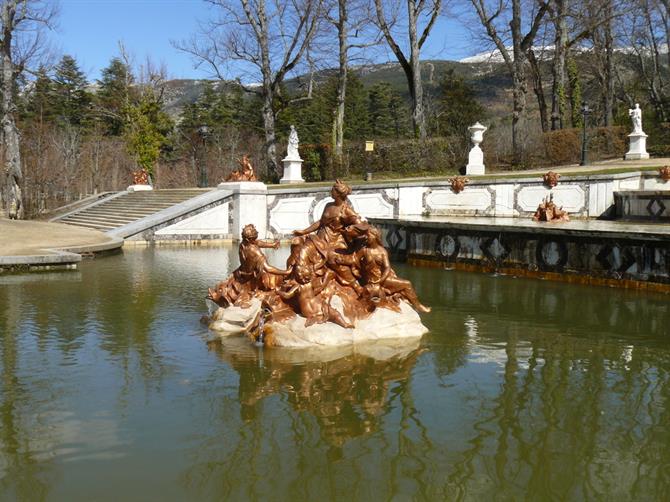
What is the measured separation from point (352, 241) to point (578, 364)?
2.99 metres

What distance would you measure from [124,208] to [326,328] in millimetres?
20036

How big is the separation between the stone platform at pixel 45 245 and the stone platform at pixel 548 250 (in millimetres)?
7433

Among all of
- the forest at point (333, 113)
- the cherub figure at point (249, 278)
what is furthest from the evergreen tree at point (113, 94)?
the cherub figure at point (249, 278)

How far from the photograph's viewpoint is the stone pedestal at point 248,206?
22.4 m

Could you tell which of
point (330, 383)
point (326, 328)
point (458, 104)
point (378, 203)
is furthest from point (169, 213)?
point (458, 104)

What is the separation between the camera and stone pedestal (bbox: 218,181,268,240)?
2243 cm

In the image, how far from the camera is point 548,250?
1305cm

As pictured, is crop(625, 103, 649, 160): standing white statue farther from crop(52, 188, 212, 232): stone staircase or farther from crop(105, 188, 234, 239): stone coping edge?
crop(52, 188, 212, 232): stone staircase

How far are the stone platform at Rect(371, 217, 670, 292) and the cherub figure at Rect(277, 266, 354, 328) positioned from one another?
6358mm

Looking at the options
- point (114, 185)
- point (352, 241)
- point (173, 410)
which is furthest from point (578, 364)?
point (114, 185)

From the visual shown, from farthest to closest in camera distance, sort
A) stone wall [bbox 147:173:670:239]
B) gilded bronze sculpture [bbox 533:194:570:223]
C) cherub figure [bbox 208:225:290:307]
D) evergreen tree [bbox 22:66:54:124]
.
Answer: evergreen tree [bbox 22:66:54:124], stone wall [bbox 147:173:670:239], gilded bronze sculpture [bbox 533:194:570:223], cherub figure [bbox 208:225:290:307]

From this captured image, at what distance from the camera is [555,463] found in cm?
446

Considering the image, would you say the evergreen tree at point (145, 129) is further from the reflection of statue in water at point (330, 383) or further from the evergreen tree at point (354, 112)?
the reflection of statue in water at point (330, 383)

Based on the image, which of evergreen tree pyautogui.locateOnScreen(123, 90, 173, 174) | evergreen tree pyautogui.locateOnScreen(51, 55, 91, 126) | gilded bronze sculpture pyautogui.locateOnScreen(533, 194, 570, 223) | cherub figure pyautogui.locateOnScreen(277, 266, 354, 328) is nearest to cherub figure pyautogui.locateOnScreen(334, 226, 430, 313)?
cherub figure pyautogui.locateOnScreen(277, 266, 354, 328)
